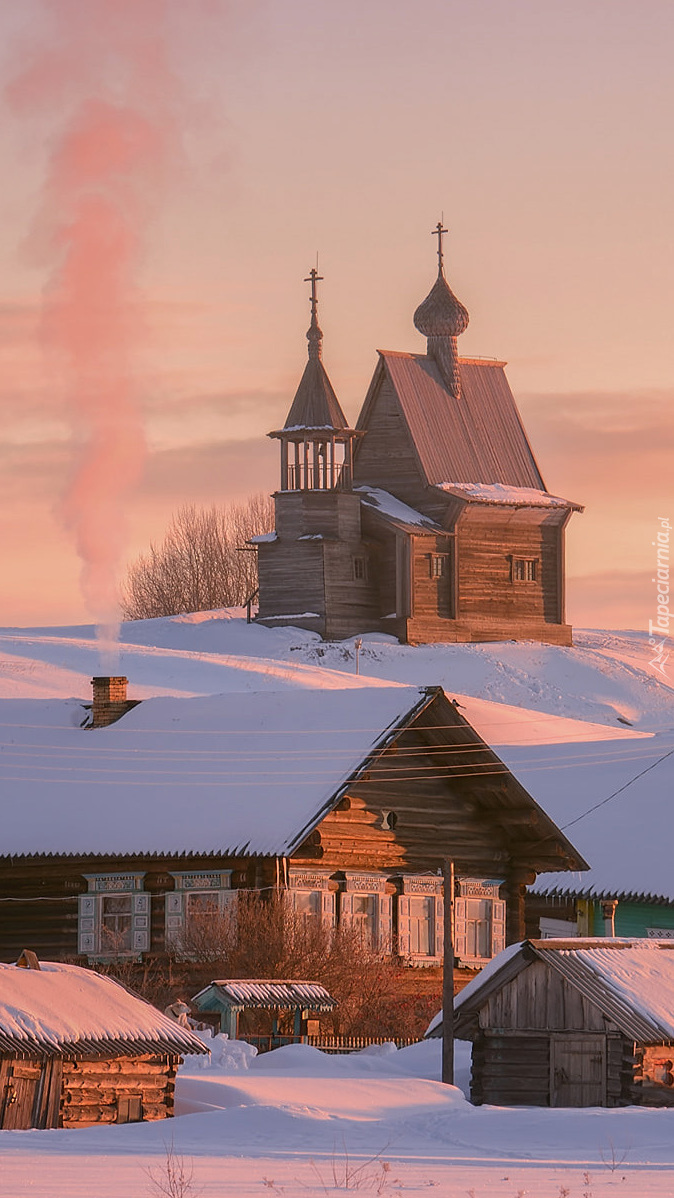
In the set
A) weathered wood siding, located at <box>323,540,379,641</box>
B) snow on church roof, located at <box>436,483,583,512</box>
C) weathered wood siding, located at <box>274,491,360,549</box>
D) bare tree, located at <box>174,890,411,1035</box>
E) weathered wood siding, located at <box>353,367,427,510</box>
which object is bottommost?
bare tree, located at <box>174,890,411,1035</box>

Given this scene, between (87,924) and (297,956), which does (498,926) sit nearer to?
(297,956)

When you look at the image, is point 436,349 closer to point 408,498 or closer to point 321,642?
point 408,498

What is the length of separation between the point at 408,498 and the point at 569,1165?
69.9 metres

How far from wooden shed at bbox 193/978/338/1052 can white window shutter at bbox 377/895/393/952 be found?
4.87 m

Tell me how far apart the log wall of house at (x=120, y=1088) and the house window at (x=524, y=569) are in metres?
62.9

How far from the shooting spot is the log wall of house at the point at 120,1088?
28703 mm

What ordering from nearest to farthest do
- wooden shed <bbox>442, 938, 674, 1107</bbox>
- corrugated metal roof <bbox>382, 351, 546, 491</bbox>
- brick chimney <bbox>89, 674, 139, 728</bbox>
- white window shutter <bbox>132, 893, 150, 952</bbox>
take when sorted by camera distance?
wooden shed <bbox>442, 938, 674, 1107</bbox> < white window shutter <bbox>132, 893, 150, 952</bbox> < brick chimney <bbox>89, 674, 139, 728</bbox> < corrugated metal roof <bbox>382, 351, 546, 491</bbox>

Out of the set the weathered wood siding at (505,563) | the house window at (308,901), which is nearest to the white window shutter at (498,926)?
the house window at (308,901)

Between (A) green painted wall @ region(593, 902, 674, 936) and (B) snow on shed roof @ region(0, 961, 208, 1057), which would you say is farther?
(A) green painted wall @ region(593, 902, 674, 936)

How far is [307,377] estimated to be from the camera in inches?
3423

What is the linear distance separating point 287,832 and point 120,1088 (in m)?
11.1

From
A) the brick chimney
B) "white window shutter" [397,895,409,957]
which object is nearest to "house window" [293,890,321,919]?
"white window shutter" [397,895,409,957]

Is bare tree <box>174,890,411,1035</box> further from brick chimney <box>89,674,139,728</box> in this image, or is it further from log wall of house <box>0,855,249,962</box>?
brick chimney <box>89,674,139,728</box>

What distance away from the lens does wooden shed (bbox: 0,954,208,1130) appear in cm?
2784
